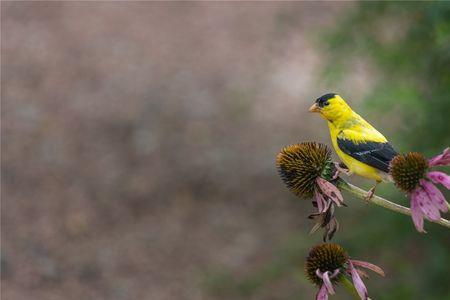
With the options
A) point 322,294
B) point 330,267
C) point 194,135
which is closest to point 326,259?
point 330,267

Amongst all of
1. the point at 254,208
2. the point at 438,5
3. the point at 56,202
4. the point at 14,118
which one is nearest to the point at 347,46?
the point at 438,5

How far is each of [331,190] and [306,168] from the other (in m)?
0.15

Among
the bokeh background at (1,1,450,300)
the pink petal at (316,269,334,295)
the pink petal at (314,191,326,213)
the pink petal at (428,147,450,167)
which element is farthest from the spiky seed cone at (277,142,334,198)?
the bokeh background at (1,1,450,300)

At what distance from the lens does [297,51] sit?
28.9ft

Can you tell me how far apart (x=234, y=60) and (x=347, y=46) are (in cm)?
287

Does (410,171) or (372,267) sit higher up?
(410,171)

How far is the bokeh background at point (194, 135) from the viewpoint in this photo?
5625 mm

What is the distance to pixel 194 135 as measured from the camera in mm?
7648

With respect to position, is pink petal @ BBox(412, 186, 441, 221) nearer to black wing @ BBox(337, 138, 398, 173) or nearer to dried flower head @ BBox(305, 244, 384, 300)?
dried flower head @ BBox(305, 244, 384, 300)

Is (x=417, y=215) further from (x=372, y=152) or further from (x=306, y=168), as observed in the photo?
(x=372, y=152)

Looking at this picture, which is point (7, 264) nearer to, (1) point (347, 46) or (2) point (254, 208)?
(2) point (254, 208)

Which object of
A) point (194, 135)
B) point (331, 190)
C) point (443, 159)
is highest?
point (194, 135)

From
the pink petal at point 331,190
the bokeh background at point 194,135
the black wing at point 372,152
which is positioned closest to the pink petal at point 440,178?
the pink petal at point 331,190

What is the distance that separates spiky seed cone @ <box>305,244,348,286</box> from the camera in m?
2.53
